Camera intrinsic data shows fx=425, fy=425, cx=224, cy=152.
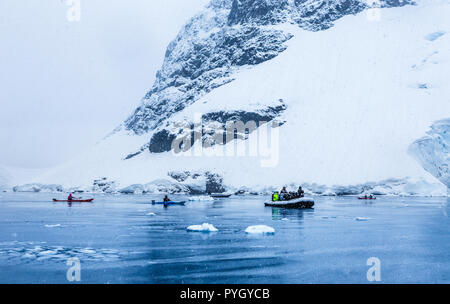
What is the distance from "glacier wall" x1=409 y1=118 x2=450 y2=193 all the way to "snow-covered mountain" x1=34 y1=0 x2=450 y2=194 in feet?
7.36

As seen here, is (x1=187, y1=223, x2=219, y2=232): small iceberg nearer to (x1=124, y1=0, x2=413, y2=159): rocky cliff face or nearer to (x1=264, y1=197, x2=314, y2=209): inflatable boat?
(x1=264, y1=197, x2=314, y2=209): inflatable boat

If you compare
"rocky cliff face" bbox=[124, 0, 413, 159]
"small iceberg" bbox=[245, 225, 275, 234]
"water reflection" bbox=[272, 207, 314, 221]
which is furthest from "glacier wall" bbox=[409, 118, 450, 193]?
"rocky cliff face" bbox=[124, 0, 413, 159]

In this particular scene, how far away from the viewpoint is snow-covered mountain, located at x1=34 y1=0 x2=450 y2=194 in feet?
273

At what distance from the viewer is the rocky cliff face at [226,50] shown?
135m

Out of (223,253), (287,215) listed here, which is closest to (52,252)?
(223,253)

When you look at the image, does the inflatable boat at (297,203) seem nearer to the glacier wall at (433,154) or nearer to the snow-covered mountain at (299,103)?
the snow-covered mountain at (299,103)

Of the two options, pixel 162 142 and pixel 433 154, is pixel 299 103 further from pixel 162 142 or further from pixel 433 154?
pixel 162 142

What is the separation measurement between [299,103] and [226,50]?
47.2 meters

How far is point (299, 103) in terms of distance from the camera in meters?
109

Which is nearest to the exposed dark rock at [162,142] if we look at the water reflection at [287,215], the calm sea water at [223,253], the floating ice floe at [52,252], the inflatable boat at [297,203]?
the inflatable boat at [297,203]

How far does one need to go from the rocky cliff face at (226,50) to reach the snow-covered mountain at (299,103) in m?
0.47

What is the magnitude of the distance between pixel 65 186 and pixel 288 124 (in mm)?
61450

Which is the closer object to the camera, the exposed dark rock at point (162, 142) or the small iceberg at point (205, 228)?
the small iceberg at point (205, 228)

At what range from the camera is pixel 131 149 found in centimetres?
14412
